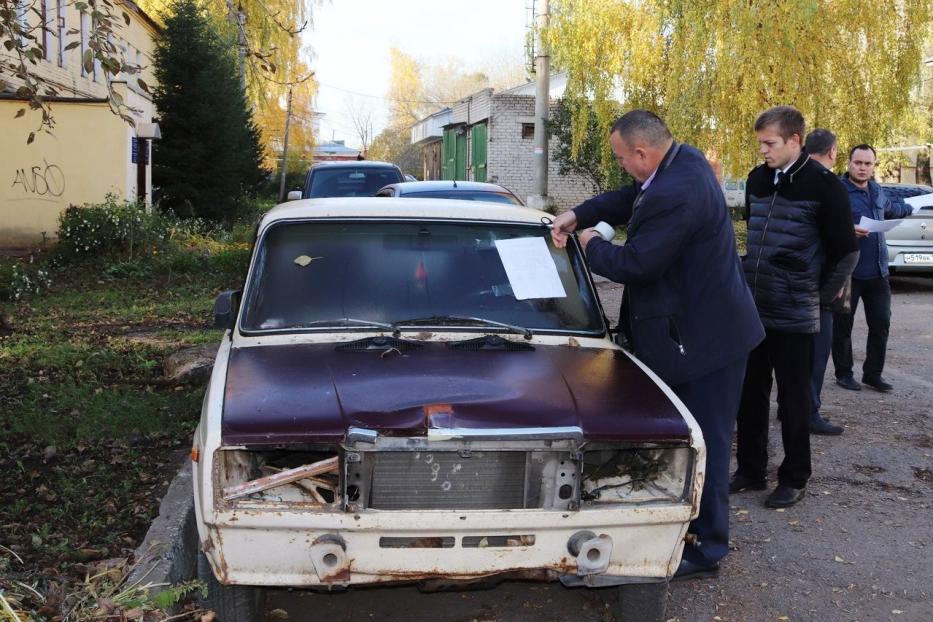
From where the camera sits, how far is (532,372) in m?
3.80

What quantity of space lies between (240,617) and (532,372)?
1.40 m

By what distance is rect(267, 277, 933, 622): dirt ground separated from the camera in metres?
4.11

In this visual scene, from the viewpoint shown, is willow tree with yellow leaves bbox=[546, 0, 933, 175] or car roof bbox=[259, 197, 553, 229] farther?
willow tree with yellow leaves bbox=[546, 0, 933, 175]

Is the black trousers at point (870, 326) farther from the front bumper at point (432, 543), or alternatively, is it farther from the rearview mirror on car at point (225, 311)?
the rearview mirror on car at point (225, 311)

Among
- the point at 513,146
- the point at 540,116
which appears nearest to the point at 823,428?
the point at 540,116

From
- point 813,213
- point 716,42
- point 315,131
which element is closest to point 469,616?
point 813,213

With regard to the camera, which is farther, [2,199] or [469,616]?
[2,199]

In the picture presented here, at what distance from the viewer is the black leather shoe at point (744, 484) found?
553 centimetres

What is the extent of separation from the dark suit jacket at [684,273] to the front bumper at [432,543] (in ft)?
3.12

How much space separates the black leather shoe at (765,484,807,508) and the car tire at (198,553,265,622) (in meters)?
2.97

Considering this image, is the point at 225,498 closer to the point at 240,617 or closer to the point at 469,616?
the point at 240,617

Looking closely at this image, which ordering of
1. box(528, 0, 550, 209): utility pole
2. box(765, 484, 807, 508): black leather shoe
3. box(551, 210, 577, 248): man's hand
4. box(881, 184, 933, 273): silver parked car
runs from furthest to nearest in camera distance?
box(528, 0, 550, 209): utility pole < box(881, 184, 933, 273): silver parked car < box(765, 484, 807, 508): black leather shoe < box(551, 210, 577, 248): man's hand

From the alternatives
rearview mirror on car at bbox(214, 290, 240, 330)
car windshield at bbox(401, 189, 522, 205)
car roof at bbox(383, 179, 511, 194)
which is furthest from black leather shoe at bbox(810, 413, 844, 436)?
car roof at bbox(383, 179, 511, 194)

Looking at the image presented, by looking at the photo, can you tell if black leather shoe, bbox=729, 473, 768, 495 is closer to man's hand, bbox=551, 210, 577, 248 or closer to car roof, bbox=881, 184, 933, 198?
man's hand, bbox=551, 210, 577, 248
